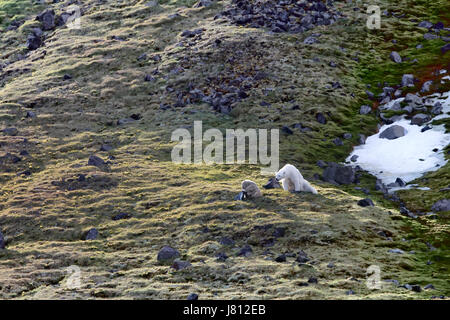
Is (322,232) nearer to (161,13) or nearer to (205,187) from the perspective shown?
(205,187)

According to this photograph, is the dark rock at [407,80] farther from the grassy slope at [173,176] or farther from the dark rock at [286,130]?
the dark rock at [286,130]

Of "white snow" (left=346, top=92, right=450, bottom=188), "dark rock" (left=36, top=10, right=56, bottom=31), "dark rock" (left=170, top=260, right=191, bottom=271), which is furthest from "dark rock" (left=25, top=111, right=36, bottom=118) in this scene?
"dark rock" (left=170, top=260, right=191, bottom=271)

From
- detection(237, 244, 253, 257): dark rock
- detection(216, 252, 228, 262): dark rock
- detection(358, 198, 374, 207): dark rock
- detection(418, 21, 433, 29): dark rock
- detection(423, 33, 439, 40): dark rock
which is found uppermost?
detection(418, 21, 433, 29): dark rock

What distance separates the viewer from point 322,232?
866 inches

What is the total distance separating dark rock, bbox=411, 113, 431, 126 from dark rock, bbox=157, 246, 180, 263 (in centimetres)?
2137

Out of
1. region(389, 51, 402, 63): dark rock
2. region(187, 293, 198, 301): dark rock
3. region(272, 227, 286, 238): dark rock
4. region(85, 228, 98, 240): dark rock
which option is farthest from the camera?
region(389, 51, 402, 63): dark rock

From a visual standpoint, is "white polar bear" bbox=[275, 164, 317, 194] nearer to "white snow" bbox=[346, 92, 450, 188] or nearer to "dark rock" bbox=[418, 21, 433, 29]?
"white snow" bbox=[346, 92, 450, 188]

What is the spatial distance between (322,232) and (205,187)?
7594 millimetres

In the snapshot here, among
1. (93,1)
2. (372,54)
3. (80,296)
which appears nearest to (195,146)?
(80,296)

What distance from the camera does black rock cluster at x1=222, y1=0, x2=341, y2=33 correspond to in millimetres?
49594

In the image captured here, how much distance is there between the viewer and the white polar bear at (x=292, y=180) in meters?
25.9

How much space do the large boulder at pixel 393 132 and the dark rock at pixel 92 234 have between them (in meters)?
20.0

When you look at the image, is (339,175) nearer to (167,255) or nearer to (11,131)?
(167,255)

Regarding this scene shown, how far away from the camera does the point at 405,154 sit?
1284 inches
